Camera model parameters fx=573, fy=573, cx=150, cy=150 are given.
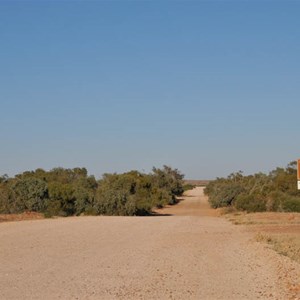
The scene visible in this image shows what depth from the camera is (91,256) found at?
17562 mm

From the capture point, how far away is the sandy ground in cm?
1160

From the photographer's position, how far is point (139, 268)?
1505 cm

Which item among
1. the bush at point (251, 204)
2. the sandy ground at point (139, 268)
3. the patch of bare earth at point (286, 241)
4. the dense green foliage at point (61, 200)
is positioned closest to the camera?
the sandy ground at point (139, 268)

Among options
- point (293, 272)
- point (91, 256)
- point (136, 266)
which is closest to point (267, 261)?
point (293, 272)

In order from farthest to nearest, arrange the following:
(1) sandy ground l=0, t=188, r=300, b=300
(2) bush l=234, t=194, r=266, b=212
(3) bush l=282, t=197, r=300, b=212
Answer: (2) bush l=234, t=194, r=266, b=212
(3) bush l=282, t=197, r=300, b=212
(1) sandy ground l=0, t=188, r=300, b=300

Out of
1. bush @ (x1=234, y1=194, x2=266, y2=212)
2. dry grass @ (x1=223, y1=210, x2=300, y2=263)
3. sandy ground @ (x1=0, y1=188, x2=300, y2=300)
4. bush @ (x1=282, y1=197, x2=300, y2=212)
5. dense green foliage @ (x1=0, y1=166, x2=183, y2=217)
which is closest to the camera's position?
sandy ground @ (x1=0, y1=188, x2=300, y2=300)

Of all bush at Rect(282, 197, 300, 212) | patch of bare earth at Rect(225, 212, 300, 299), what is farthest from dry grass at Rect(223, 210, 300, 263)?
bush at Rect(282, 197, 300, 212)

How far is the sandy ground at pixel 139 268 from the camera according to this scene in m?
11.6

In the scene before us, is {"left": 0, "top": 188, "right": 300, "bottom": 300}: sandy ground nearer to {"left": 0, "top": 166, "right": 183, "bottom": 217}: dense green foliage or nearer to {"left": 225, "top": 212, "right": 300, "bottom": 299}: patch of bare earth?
{"left": 225, "top": 212, "right": 300, "bottom": 299}: patch of bare earth

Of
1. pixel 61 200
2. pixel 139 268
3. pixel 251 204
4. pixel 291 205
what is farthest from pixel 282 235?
pixel 251 204

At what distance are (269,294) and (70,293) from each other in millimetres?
4001

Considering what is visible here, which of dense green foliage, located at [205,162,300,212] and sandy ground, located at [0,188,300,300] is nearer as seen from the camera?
sandy ground, located at [0,188,300,300]

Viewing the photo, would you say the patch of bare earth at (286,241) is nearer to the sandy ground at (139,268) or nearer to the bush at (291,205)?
the sandy ground at (139,268)

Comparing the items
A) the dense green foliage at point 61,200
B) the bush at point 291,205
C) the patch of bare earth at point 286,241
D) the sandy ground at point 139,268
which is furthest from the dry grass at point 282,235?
the dense green foliage at point 61,200
